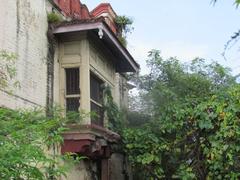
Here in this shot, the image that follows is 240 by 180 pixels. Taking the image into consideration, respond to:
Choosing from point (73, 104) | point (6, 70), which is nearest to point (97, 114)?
point (73, 104)

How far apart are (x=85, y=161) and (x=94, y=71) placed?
7.87ft

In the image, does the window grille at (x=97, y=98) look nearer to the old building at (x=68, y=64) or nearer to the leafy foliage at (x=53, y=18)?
the old building at (x=68, y=64)

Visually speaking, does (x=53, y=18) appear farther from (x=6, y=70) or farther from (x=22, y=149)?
(x=22, y=149)

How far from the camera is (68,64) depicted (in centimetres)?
1207

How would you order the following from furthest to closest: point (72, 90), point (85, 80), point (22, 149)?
point (72, 90) < point (85, 80) < point (22, 149)

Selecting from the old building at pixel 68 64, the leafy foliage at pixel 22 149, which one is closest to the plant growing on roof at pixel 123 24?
the old building at pixel 68 64

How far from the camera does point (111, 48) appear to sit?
13898 millimetres

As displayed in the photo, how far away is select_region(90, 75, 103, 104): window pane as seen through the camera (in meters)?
13.1

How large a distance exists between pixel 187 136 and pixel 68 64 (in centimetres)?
373

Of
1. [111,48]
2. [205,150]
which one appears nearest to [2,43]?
[111,48]

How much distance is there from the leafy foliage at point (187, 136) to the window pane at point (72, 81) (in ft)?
6.90

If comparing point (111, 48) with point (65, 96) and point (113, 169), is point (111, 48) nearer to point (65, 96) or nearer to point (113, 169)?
point (65, 96)

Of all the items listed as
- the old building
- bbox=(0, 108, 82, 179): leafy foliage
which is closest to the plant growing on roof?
the old building

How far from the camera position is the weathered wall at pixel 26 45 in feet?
32.1
